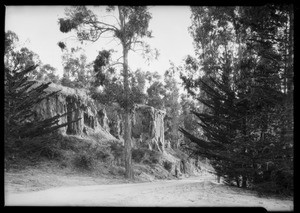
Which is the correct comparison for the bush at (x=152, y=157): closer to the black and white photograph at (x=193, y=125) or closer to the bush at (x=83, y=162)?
the black and white photograph at (x=193, y=125)

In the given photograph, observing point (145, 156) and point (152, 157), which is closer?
point (145, 156)

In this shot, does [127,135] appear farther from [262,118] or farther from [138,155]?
[138,155]

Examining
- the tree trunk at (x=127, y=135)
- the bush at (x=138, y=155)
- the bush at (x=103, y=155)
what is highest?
the tree trunk at (x=127, y=135)

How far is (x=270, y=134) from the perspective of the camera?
8.73 metres

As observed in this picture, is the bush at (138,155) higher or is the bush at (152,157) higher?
the bush at (138,155)

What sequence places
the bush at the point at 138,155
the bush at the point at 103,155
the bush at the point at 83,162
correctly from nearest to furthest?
1. the bush at the point at 83,162
2. the bush at the point at 103,155
3. the bush at the point at 138,155

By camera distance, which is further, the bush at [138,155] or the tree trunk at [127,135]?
the bush at [138,155]

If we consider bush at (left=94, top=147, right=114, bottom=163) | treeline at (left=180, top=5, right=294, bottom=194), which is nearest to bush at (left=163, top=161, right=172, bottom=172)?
bush at (left=94, top=147, right=114, bottom=163)

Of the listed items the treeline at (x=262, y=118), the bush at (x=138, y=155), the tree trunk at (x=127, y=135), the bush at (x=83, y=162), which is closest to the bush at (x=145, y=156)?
the bush at (x=138, y=155)

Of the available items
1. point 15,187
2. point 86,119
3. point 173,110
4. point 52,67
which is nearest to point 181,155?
→ point 173,110

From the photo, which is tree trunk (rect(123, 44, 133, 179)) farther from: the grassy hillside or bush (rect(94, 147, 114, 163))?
bush (rect(94, 147, 114, 163))

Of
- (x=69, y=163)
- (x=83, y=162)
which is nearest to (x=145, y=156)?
(x=83, y=162)

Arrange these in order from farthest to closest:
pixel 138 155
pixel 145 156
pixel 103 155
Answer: pixel 145 156, pixel 138 155, pixel 103 155
